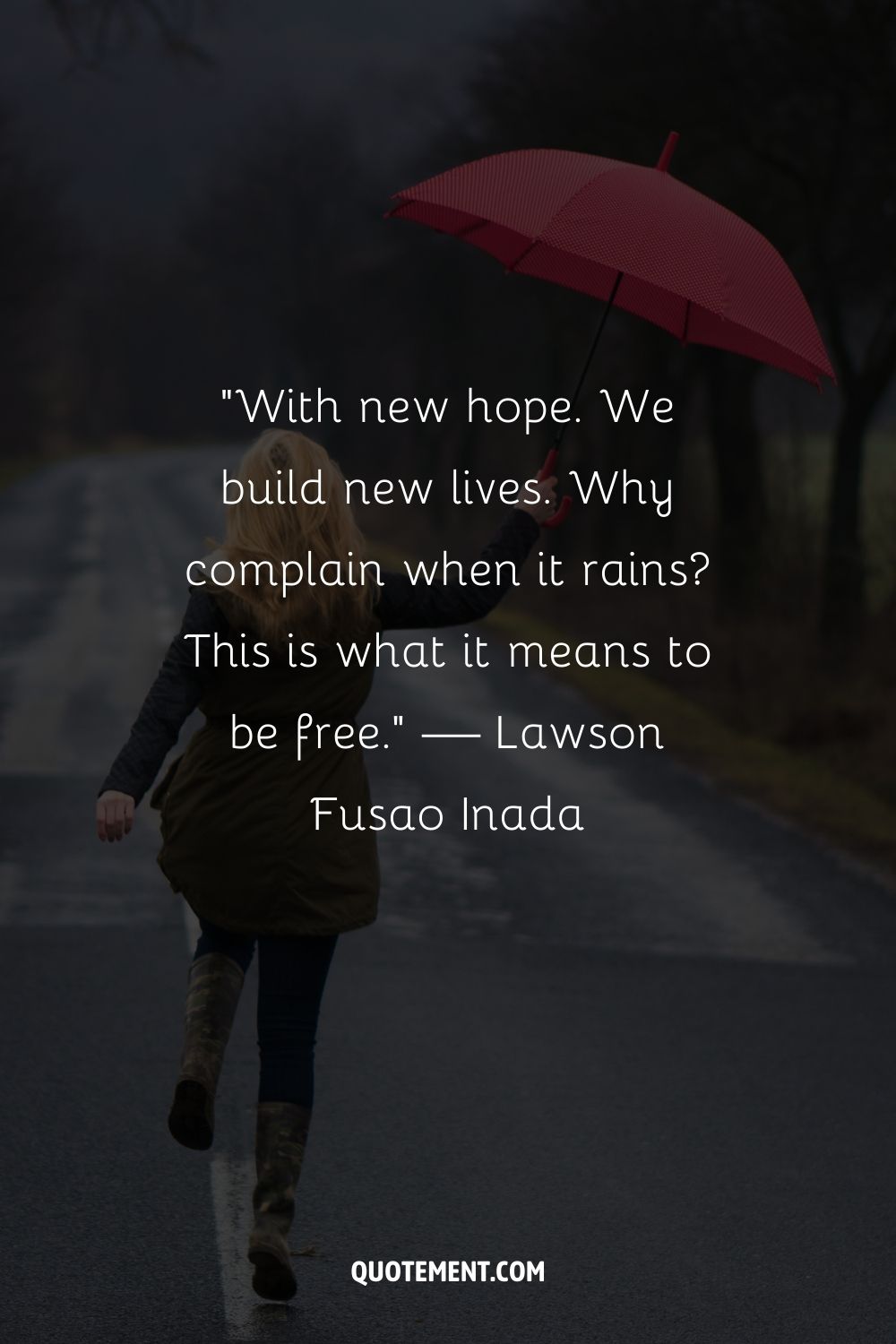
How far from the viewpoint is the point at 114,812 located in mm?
4082

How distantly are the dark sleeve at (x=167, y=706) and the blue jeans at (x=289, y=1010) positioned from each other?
48 centimetres

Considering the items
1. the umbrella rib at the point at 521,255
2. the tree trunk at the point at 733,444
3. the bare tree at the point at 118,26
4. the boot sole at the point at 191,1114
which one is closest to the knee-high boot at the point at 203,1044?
the boot sole at the point at 191,1114

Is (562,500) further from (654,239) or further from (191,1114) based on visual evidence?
(191,1114)

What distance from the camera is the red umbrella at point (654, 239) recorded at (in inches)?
202

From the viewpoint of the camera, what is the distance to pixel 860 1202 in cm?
532

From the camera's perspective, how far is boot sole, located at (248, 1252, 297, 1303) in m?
4.20

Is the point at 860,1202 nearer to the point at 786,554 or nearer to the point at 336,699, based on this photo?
the point at 336,699

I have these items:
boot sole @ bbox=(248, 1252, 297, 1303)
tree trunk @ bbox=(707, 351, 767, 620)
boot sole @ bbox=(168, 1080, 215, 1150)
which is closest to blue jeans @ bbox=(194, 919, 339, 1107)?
boot sole @ bbox=(168, 1080, 215, 1150)

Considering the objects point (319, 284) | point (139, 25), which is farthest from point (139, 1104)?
point (319, 284)

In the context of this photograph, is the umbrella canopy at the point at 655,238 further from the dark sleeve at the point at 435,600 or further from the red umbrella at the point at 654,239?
the dark sleeve at the point at 435,600

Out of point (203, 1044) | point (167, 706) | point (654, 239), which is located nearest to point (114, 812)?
point (167, 706)

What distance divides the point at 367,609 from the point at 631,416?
25234 millimetres

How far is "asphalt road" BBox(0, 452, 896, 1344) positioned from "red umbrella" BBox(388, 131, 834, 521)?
2045 mm

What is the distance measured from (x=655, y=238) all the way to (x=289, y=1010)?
7.27 ft
